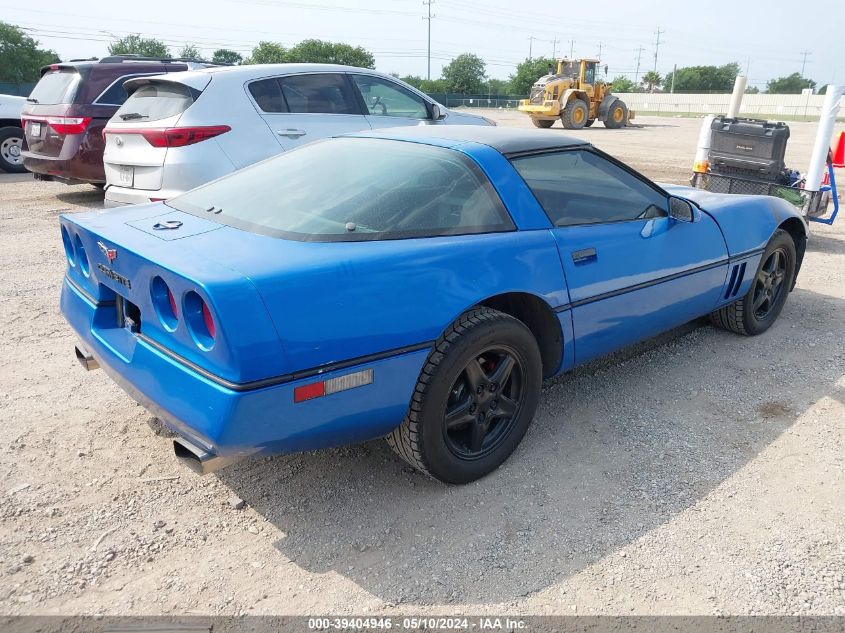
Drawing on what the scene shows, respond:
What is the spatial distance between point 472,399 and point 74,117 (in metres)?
7.23

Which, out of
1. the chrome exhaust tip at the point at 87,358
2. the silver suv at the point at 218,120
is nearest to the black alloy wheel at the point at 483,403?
the chrome exhaust tip at the point at 87,358

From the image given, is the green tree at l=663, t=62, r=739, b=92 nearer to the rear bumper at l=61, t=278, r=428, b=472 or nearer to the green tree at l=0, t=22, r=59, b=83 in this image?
the green tree at l=0, t=22, r=59, b=83

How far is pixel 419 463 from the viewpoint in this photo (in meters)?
2.61

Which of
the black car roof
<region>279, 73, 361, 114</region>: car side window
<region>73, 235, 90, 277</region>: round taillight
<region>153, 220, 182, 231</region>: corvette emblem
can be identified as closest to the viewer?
<region>153, 220, 182, 231</region>: corvette emblem

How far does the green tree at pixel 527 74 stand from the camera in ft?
257

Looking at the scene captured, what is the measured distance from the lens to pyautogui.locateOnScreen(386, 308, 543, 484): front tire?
8.23ft

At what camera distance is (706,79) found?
98875 mm

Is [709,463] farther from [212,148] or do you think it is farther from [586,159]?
[212,148]

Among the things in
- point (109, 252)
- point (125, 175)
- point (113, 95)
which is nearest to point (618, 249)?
point (109, 252)

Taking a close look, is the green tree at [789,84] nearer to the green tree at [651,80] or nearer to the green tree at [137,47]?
the green tree at [651,80]

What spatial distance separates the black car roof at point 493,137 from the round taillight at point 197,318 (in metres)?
1.39

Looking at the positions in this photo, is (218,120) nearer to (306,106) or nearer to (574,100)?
(306,106)

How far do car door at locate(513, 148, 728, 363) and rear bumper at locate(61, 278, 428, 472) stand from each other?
1.00m

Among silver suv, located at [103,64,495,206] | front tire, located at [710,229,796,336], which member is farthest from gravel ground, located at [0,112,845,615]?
silver suv, located at [103,64,495,206]
